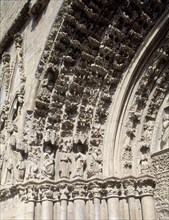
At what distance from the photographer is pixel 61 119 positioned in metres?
5.85

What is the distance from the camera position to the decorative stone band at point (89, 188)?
5.26m

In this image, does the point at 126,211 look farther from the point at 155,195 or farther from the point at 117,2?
the point at 117,2

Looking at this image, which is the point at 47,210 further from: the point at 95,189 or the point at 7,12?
the point at 7,12

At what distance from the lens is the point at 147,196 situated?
210 inches

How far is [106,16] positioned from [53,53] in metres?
1.15

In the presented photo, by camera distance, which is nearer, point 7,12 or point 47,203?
point 47,203

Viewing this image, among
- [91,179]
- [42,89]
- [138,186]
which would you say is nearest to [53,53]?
[42,89]

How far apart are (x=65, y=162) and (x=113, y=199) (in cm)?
97

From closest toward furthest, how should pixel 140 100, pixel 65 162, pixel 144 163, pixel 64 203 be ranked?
pixel 64 203 < pixel 65 162 < pixel 144 163 < pixel 140 100

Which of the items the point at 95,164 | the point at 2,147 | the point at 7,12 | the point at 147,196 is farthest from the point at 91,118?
the point at 7,12

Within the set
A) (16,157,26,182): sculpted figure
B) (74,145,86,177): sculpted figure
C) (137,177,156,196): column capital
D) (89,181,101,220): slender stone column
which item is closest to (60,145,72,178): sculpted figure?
(74,145,86,177): sculpted figure

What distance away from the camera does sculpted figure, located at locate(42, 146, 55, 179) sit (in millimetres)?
5402

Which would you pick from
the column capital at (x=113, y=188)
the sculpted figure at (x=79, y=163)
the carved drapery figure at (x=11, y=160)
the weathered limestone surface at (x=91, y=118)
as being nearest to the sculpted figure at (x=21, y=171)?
the weathered limestone surface at (x=91, y=118)

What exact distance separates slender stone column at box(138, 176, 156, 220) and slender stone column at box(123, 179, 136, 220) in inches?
4.7
